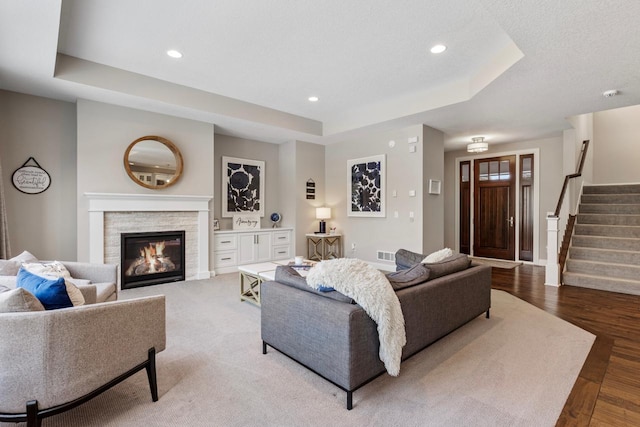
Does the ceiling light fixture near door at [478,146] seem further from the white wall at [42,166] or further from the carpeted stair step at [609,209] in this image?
Answer: the white wall at [42,166]

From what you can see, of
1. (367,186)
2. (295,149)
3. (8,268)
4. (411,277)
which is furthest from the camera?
(295,149)

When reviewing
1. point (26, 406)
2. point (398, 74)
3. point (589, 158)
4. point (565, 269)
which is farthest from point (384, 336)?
point (589, 158)

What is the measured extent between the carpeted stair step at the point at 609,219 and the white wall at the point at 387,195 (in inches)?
121

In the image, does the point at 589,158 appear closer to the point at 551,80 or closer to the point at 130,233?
the point at 551,80

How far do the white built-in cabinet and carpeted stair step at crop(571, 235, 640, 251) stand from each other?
200 inches

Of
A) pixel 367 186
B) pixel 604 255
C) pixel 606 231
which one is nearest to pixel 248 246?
pixel 367 186

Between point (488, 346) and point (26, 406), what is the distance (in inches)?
120

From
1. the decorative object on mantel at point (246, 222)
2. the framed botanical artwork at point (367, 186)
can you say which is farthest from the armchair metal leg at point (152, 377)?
the framed botanical artwork at point (367, 186)

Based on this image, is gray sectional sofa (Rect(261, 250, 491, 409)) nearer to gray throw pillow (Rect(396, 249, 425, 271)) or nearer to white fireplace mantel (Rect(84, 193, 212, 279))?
gray throw pillow (Rect(396, 249, 425, 271))

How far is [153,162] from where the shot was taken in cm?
477

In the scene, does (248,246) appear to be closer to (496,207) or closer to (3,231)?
(3,231)

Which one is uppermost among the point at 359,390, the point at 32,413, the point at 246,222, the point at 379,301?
the point at 246,222

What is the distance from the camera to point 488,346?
268cm

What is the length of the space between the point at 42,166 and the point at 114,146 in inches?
Answer: 36.3
